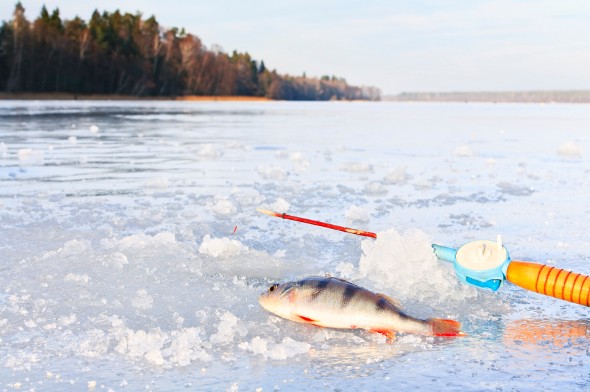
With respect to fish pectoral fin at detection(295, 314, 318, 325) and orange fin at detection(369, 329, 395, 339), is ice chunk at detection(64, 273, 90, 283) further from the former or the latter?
orange fin at detection(369, 329, 395, 339)

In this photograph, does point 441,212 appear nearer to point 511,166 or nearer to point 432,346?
point 432,346

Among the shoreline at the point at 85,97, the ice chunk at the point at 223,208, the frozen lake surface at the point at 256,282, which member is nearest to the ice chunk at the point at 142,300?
the frozen lake surface at the point at 256,282

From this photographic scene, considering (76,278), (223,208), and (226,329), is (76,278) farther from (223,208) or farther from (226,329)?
(223,208)

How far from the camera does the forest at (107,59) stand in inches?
2862

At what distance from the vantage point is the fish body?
325 centimetres

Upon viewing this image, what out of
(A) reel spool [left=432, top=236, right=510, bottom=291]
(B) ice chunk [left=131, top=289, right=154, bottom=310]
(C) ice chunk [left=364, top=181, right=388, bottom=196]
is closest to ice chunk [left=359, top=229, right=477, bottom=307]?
(A) reel spool [left=432, top=236, right=510, bottom=291]

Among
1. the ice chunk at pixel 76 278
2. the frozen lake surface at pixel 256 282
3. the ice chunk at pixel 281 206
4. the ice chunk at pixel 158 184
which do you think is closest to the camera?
the frozen lake surface at pixel 256 282

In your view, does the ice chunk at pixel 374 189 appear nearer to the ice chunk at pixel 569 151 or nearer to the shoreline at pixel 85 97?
the ice chunk at pixel 569 151

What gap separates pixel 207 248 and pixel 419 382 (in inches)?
100

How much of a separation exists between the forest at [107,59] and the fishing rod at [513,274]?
73447mm

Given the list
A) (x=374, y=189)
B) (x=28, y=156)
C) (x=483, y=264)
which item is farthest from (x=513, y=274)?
(x=28, y=156)

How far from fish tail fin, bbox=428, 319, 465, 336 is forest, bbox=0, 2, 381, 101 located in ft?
242

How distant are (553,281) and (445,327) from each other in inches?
25.0

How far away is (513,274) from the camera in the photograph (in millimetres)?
3537
